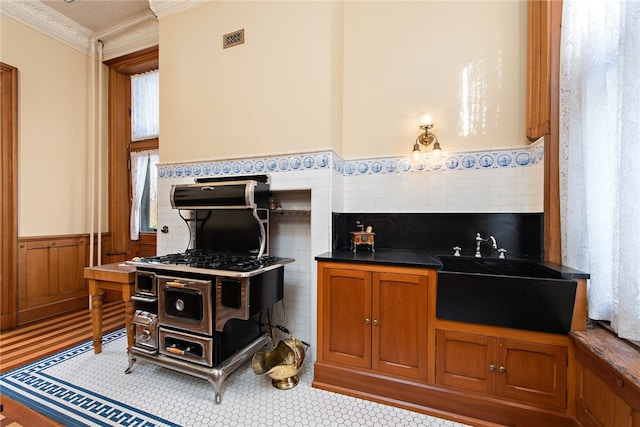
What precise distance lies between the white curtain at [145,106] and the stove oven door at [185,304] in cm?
264

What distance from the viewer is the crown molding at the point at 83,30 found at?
Result: 123 inches

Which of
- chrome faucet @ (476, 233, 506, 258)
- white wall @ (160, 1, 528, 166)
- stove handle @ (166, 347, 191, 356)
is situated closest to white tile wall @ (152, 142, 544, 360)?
white wall @ (160, 1, 528, 166)

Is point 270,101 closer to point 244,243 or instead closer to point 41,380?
point 244,243

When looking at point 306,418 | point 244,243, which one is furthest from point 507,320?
point 244,243

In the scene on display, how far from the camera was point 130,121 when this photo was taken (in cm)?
399

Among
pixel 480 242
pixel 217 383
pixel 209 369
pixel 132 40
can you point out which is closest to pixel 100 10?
pixel 132 40

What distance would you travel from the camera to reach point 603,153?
144 cm

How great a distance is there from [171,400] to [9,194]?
304 centimetres

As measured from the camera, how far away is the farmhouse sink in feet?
4.93

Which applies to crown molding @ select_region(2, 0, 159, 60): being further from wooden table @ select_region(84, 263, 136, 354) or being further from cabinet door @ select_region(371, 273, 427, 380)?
cabinet door @ select_region(371, 273, 427, 380)

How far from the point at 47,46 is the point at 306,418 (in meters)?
4.91

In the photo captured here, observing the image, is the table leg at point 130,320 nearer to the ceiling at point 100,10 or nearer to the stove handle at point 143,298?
the stove handle at point 143,298

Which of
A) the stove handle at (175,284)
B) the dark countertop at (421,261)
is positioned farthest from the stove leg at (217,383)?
the dark countertop at (421,261)

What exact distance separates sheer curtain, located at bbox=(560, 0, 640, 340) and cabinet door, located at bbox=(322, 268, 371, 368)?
1.23m
